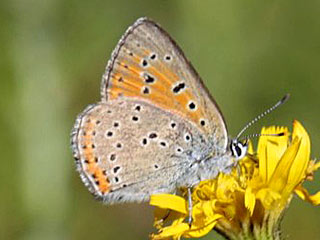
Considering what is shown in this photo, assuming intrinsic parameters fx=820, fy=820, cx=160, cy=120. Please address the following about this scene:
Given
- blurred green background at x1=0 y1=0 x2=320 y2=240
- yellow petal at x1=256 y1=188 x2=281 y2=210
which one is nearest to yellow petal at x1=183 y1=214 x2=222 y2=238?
Answer: yellow petal at x1=256 y1=188 x2=281 y2=210

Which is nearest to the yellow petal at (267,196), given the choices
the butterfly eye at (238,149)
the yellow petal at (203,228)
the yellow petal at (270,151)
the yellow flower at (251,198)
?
the yellow flower at (251,198)

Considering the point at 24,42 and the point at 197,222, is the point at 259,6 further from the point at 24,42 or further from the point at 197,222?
the point at 197,222

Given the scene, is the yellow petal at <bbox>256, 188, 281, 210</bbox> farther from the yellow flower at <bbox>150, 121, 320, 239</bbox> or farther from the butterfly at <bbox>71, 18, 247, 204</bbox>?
the butterfly at <bbox>71, 18, 247, 204</bbox>

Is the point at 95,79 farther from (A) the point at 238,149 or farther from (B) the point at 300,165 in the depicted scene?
(B) the point at 300,165

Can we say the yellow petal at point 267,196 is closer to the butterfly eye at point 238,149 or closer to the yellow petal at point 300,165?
the yellow petal at point 300,165

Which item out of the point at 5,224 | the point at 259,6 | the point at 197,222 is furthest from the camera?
the point at 259,6

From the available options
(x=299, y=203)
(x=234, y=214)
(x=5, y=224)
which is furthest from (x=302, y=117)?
(x=234, y=214)
